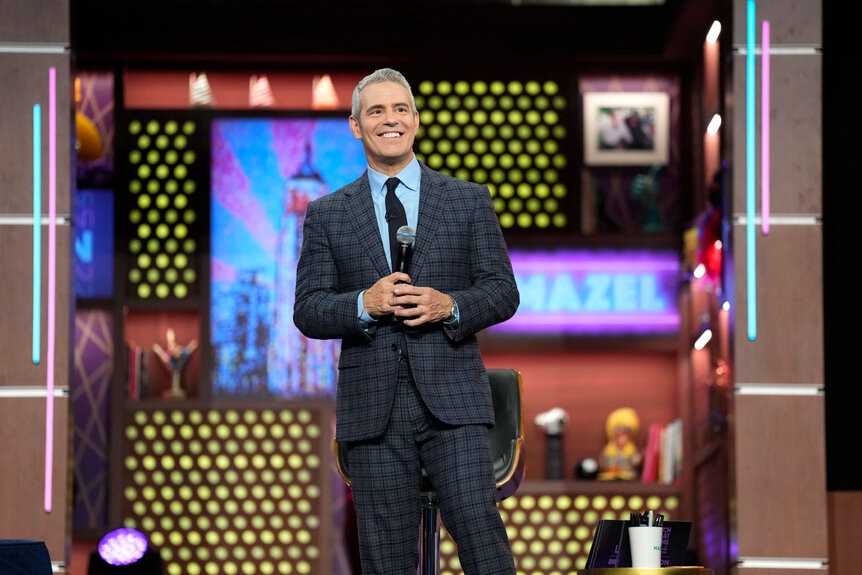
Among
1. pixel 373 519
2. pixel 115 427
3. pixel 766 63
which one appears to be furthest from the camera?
pixel 115 427

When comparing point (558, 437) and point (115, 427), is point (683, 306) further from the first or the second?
point (115, 427)

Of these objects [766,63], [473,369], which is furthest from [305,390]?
[473,369]

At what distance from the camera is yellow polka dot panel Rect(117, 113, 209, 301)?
259 inches

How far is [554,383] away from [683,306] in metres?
0.71

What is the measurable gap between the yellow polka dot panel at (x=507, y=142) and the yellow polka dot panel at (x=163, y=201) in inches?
41.7

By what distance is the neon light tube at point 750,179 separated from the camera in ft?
15.5

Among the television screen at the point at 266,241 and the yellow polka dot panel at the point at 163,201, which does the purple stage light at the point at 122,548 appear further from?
the yellow polka dot panel at the point at 163,201

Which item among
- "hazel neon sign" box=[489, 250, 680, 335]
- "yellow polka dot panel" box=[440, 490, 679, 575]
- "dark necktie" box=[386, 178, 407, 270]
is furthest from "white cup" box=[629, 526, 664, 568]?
"hazel neon sign" box=[489, 250, 680, 335]

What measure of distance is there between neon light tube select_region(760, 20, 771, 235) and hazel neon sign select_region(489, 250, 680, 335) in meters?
1.82

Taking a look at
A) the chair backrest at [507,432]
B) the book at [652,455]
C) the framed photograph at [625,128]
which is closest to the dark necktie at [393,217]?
the chair backrest at [507,432]

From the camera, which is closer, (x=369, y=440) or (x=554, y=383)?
(x=369, y=440)

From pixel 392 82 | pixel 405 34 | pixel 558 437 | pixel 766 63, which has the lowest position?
pixel 558 437

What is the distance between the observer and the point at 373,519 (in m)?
3.13

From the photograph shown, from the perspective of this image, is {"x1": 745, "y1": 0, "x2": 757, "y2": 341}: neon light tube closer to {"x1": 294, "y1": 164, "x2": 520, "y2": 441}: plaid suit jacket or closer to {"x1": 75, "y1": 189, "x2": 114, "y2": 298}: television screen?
{"x1": 294, "y1": 164, "x2": 520, "y2": 441}: plaid suit jacket
